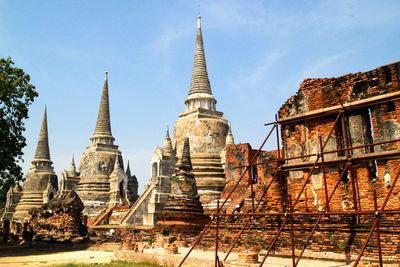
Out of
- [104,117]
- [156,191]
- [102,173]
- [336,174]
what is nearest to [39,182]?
[102,173]

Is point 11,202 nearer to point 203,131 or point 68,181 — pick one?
point 68,181

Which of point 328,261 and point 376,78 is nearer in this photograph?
point 328,261

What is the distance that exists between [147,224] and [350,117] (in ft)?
60.5

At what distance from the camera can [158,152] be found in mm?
29094

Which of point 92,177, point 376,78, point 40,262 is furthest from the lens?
point 92,177

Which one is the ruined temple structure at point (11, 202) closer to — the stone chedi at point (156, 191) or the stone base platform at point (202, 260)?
the stone chedi at point (156, 191)

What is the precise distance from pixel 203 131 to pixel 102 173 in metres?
11.0

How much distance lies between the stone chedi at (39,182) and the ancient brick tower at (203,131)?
17299 mm

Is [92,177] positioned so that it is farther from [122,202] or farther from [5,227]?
[5,227]

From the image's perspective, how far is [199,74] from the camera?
34.1 m

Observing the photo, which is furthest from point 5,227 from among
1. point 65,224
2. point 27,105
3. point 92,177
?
point 92,177

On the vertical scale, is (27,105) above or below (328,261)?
above

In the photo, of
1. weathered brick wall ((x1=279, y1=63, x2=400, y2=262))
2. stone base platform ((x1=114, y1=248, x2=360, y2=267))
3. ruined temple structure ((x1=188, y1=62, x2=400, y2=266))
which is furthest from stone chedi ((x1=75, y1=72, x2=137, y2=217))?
weathered brick wall ((x1=279, y1=63, x2=400, y2=262))

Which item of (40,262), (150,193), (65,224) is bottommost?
(40,262)
